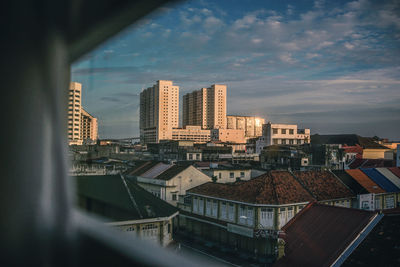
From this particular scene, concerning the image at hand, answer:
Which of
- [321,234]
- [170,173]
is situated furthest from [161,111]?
[321,234]

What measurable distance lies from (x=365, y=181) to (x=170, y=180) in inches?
195

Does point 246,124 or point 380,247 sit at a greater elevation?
point 246,124

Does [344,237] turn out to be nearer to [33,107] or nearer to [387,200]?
[33,107]

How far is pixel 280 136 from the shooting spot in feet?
81.0

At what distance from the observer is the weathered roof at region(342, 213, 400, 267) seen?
10.0ft

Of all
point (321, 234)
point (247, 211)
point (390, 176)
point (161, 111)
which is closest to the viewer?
point (321, 234)

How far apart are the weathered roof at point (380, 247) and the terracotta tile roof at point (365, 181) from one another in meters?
5.36

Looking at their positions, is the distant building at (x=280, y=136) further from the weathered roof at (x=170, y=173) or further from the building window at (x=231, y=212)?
the building window at (x=231, y=212)

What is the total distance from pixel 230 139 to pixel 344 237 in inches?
1206

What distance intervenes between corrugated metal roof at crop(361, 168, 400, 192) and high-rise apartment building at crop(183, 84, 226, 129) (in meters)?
31.0

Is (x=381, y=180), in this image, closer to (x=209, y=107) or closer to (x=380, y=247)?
(x=380, y=247)

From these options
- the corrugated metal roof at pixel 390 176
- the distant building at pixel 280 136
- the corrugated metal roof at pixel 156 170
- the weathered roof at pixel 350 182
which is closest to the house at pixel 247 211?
the weathered roof at pixel 350 182

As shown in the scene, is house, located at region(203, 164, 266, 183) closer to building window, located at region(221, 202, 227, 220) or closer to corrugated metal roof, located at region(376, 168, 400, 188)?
building window, located at region(221, 202, 227, 220)

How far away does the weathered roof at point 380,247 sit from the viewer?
10.0 feet
